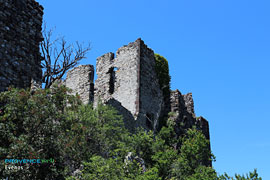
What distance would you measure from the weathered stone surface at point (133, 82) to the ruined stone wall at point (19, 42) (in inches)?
276

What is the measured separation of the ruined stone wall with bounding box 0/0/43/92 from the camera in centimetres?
1016

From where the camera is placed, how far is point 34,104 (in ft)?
30.7

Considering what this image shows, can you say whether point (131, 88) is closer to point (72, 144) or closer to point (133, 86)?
point (133, 86)

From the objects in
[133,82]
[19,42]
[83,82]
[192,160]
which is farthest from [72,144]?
[83,82]

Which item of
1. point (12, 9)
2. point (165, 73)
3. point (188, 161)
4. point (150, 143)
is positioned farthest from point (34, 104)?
point (165, 73)

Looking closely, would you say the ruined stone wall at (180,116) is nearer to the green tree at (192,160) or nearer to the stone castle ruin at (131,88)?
the stone castle ruin at (131,88)

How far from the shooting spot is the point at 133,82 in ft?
60.5

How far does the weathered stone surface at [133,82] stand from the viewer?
1794cm

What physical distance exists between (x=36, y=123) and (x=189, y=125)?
13.8 metres

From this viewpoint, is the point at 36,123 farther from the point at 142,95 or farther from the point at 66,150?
the point at 142,95

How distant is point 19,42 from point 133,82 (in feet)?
28.1

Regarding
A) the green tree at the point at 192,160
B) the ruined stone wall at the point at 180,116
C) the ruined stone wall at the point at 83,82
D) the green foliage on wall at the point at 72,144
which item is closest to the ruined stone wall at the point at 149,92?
the ruined stone wall at the point at 180,116

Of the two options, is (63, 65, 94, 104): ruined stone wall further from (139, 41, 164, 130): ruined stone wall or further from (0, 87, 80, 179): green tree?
(0, 87, 80, 179): green tree

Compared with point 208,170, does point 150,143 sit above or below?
above
